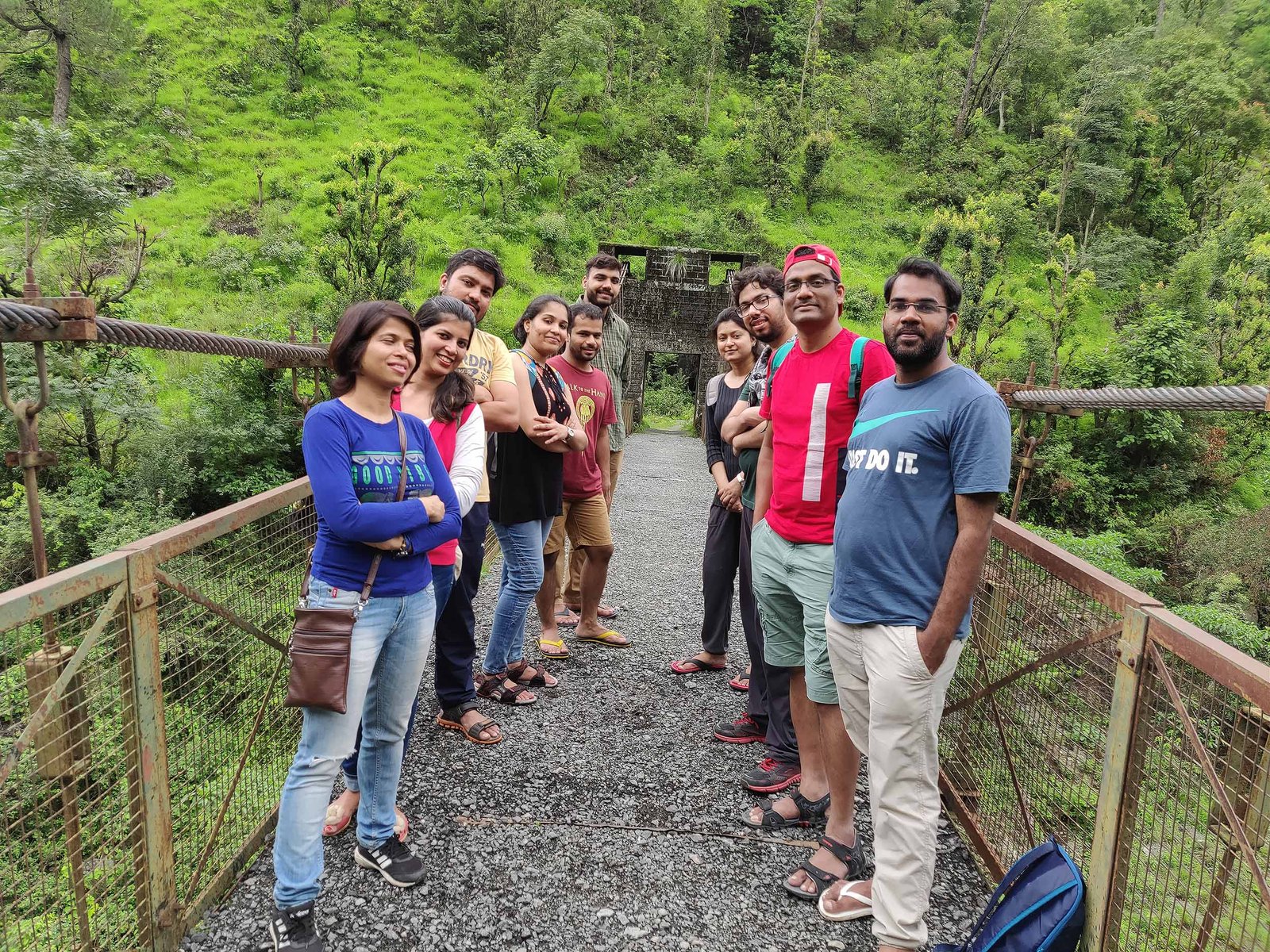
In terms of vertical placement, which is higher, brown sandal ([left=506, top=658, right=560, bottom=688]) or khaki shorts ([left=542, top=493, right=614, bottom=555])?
khaki shorts ([left=542, top=493, right=614, bottom=555])

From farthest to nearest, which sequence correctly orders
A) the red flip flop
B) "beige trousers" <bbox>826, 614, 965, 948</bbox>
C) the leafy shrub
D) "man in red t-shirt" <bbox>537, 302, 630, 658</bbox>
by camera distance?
the leafy shrub, the red flip flop, "man in red t-shirt" <bbox>537, 302, 630, 658</bbox>, "beige trousers" <bbox>826, 614, 965, 948</bbox>

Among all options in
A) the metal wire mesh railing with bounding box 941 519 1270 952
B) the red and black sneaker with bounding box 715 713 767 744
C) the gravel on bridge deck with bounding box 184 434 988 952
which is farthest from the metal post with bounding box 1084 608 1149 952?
the red and black sneaker with bounding box 715 713 767 744

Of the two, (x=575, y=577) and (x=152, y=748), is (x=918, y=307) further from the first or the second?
(x=575, y=577)

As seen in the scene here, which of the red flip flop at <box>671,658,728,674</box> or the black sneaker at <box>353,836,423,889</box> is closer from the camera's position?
the black sneaker at <box>353,836,423,889</box>

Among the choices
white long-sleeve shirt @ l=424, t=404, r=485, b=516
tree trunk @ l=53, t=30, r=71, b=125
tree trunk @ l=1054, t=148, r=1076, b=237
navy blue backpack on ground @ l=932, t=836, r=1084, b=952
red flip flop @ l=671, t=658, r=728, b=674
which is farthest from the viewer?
tree trunk @ l=1054, t=148, r=1076, b=237

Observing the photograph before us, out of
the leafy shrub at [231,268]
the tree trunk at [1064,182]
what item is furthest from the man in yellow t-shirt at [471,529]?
the tree trunk at [1064,182]

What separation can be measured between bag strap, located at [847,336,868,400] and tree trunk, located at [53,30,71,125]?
92.2 feet

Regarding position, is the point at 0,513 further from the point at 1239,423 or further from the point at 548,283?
the point at 1239,423

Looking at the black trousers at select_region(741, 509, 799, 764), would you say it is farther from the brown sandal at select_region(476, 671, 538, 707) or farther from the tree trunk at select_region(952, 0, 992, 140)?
the tree trunk at select_region(952, 0, 992, 140)

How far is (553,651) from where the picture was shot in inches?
159

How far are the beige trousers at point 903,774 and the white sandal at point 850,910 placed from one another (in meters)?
0.26

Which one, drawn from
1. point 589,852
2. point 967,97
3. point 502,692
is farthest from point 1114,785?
point 967,97

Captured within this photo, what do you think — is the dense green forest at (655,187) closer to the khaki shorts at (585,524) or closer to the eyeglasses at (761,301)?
the khaki shorts at (585,524)

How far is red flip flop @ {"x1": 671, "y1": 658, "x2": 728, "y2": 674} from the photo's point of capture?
397 centimetres
